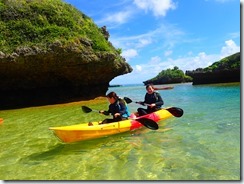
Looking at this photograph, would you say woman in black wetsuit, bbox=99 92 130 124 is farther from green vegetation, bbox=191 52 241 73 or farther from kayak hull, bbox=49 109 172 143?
green vegetation, bbox=191 52 241 73

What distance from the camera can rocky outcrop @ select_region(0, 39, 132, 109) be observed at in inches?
757

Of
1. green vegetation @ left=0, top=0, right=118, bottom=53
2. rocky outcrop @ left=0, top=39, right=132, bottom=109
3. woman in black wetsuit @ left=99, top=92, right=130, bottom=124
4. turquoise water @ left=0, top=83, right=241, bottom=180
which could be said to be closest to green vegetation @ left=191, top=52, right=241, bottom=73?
rocky outcrop @ left=0, top=39, right=132, bottom=109

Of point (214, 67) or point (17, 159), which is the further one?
point (214, 67)

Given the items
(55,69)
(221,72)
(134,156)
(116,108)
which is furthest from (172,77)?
(134,156)

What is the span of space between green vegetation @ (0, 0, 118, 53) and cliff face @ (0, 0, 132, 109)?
0.10 meters

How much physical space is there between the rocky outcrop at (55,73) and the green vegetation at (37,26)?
1.88 ft

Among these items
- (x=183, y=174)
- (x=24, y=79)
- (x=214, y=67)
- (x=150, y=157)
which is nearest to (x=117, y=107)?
(x=150, y=157)

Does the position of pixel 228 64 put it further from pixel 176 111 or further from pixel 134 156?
pixel 134 156

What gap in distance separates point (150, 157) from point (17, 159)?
322cm

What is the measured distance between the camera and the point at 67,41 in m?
19.8

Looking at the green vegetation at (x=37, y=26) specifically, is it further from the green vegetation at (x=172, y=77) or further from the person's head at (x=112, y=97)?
the green vegetation at (x=172, y=77)

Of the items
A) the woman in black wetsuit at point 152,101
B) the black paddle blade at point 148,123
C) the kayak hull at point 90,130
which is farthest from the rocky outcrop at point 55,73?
the black paddle blade at point 148,123

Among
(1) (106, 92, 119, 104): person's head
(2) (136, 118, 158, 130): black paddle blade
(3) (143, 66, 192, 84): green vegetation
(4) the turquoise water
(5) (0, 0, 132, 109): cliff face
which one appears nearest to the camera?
(4) the turquoise water

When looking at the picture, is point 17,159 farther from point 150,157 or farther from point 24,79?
point 24,79
